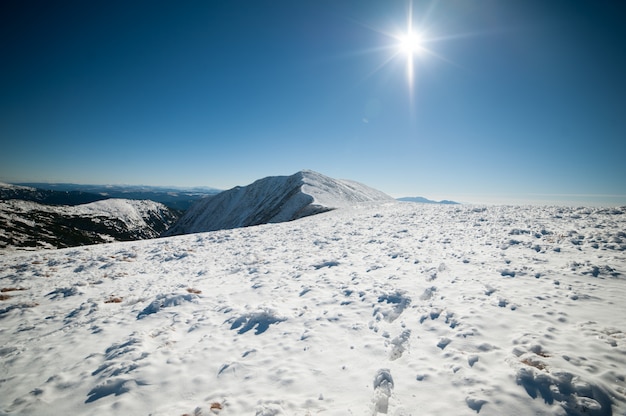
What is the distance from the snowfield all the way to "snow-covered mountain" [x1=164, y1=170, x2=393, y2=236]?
134 feet

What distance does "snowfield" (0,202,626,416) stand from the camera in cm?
511

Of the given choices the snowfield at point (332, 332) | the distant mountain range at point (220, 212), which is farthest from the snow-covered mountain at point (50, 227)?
the snowfield at point (332, 332)

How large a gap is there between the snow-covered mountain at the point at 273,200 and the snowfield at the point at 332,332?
41.0 metres

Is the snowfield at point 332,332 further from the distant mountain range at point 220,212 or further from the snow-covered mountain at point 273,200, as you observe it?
the distant mountain range at point 220,212

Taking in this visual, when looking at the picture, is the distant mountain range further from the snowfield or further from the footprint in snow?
the footprint in snow

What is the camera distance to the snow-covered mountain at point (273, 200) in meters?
69.9

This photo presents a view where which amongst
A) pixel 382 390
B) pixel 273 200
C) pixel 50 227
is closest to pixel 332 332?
pixel 382 390

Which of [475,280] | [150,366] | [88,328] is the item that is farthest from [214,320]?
[475,280]

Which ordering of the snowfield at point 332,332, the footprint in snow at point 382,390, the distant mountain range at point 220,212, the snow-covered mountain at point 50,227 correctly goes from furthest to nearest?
the snow-covered mountain at point 50,227 < the distant mountain range at point 220,212 < the snowfield at point 332,332 < the footprint in snow at point 382,390

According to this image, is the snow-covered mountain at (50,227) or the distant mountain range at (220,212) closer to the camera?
the distant mountain range at (220,212)

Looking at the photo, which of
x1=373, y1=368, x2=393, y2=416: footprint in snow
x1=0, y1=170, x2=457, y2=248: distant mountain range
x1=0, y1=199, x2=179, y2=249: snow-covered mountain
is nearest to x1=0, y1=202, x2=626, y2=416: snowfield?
x1=373, y1=368, x2=393, y2=416: footprint in snow

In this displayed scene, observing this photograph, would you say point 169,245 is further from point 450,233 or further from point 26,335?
point 450,233

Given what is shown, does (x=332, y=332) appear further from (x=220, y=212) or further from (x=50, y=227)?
(x=50, y=227)

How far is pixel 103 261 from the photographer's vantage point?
15344mm
